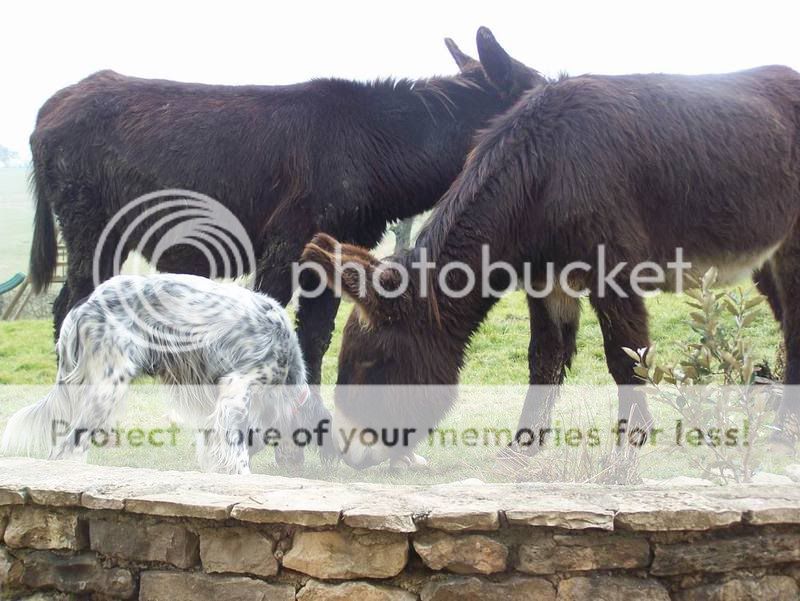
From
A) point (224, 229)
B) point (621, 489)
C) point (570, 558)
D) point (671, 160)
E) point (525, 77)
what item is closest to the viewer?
point (570, 558)

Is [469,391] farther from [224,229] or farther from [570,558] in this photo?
[570,558]

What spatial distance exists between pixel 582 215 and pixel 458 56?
267 cm

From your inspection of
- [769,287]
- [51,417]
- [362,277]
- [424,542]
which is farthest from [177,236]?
[769,287]

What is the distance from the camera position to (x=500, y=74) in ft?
18.3

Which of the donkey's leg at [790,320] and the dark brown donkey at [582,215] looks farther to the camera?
the donkey's leg at [790,320]

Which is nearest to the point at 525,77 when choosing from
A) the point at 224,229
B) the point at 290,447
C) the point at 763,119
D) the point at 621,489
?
the point at 763,119

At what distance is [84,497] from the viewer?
2.99 metres

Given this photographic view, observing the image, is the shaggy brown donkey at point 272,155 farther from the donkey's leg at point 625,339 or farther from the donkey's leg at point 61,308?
the donkey's leg at point 625,339

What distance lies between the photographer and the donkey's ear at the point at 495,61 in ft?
17.6

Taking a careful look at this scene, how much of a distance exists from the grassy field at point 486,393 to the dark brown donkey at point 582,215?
378 mm

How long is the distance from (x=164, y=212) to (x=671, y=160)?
115 inches

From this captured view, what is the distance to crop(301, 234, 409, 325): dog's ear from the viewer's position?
379cm

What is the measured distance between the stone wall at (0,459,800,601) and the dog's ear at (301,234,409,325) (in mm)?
1069

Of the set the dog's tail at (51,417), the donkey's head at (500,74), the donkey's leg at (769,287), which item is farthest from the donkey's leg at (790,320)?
the dog's tail at (51,417)
